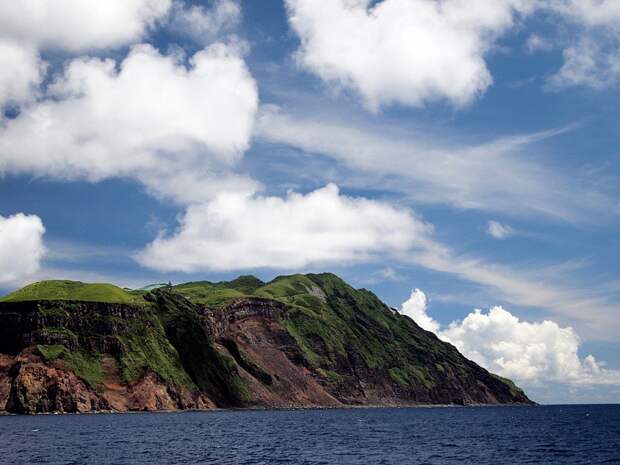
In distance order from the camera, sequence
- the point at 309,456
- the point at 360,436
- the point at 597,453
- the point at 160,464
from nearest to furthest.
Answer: the point at 160,464
the point at 309,456
the point at 597,453
the point at 360,436

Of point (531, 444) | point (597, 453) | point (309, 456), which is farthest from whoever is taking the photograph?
point (531, 444)

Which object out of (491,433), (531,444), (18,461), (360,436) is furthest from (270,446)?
(491,433)

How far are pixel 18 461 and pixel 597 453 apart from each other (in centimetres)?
8796

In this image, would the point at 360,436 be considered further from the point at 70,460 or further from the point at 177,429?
the point at 70,460

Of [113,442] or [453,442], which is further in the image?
[453,442]

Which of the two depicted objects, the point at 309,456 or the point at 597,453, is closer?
the point at 309,456

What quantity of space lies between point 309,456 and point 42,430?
7153 centimetres

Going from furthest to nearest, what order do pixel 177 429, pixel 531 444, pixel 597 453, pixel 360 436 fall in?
pixel 177 429
pixel 360 436
pixel 531 444
pixel 597 453

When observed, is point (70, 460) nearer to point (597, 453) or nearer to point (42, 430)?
point (42, 430)

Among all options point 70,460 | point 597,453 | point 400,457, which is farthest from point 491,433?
point 70,460

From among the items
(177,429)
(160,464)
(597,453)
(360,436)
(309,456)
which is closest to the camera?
(160,464)

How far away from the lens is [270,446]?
105 meters

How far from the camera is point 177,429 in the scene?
141000mm

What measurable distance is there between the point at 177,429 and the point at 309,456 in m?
59.0
